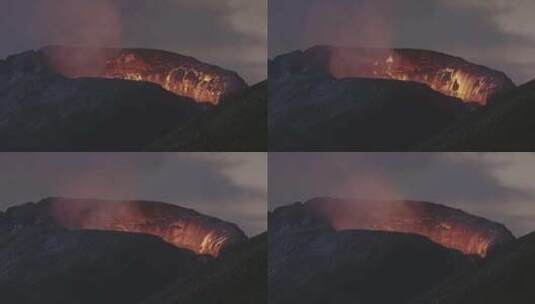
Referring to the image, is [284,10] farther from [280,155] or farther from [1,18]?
[1,18]

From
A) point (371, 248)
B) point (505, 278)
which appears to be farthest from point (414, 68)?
point (505, 278)

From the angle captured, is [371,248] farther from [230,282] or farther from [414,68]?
[414,68]

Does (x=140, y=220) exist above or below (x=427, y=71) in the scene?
below

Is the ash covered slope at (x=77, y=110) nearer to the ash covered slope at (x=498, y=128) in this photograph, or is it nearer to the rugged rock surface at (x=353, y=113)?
the rugged rock surface at (x=353, y=113)

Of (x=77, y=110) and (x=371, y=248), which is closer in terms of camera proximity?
(x=77, y=110)

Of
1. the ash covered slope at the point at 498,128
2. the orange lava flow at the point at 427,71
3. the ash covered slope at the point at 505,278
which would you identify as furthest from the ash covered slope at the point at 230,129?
the ash covered slope at the point at 505,278

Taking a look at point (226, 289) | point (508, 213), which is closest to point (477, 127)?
point (508, 213)
